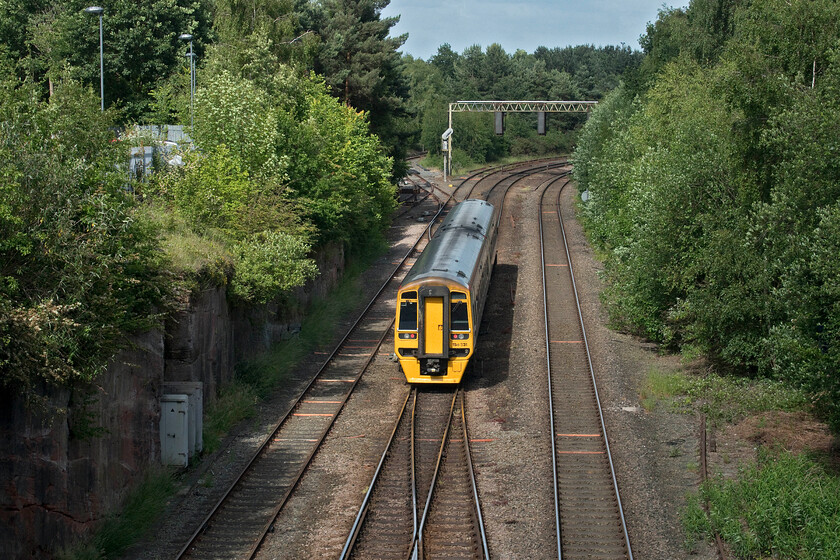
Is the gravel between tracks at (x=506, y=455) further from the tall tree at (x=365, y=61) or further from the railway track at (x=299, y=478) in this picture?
the tall tree at (x=365, y=61)

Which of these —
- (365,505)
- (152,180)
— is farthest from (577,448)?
(152,180)

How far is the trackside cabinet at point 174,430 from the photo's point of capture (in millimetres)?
15773

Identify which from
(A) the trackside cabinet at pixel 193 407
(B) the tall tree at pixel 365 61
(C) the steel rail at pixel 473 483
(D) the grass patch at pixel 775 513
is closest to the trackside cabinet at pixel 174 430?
(A) the trackside cabinet at pixel 193 407

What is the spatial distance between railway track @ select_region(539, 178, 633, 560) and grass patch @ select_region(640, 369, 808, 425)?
155 centimetres

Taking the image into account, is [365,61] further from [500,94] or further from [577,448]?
[500,94]

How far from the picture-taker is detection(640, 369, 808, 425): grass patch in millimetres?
18500

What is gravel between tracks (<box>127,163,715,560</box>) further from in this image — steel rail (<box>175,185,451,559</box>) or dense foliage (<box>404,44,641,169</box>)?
dense foliage (<box>404,44,641,169</box>)

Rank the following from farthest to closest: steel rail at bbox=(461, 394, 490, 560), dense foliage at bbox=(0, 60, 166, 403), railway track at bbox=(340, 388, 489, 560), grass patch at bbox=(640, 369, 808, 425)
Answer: grass patch at bbox=(640, 369, 808, 425) < railway track at bbox=(340, 388, 489, 560) < steel rail at bbox=(461, 394, 490, 560) < dense foliage at bbox=(0, 60, 166, 403)

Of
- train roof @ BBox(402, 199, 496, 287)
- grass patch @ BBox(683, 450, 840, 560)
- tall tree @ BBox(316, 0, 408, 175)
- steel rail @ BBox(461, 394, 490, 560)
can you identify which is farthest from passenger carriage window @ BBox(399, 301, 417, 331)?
tall tree @ BBox(316, 0, 408, 175)

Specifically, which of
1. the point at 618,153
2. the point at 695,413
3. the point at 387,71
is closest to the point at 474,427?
the point at 695,413

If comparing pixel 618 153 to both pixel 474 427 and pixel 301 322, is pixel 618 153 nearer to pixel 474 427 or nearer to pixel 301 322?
pixel 301 322

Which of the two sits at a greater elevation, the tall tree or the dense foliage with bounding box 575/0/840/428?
the tall tree

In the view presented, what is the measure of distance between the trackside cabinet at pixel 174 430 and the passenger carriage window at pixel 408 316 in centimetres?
613

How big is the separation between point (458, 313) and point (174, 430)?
734 cm
